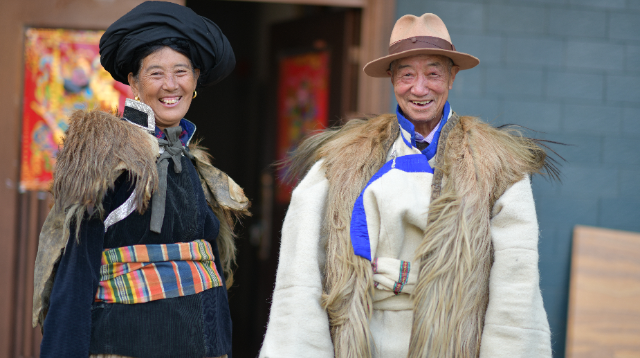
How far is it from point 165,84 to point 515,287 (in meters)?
1.30

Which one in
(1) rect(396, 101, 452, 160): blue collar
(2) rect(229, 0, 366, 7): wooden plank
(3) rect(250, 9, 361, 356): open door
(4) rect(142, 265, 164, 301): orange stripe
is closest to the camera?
(4) rect(142, 265, 164, 301): orange stripe

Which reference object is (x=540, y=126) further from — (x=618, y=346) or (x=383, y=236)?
(x=383, y=236)

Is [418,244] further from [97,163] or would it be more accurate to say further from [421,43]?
[97,163]

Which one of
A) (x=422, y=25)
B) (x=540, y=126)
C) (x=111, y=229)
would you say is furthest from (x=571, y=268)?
(x=111, y=229)

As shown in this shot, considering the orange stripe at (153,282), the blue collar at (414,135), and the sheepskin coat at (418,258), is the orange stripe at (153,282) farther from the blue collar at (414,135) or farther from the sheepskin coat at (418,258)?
the blue collar at (414,135)

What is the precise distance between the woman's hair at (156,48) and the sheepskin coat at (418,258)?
63 cm

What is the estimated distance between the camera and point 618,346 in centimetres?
326

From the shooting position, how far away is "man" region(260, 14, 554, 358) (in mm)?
1776

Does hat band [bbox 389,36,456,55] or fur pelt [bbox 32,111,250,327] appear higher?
hat band [bbox 389,36,456,55]

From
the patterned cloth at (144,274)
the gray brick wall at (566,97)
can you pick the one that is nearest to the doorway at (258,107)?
the gray brick wall at (566,97)

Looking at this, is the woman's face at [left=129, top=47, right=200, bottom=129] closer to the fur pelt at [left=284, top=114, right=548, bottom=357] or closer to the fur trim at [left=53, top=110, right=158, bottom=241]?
the fur trim at [left=53, top=110, right=158, bottom=241]

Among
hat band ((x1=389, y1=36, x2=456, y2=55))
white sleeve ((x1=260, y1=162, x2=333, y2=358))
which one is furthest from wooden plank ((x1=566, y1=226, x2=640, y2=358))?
white sleeve ((x1=260, y1=162, x2=333, y2=358))

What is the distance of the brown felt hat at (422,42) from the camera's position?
77.0 inches

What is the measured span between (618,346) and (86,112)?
308 cm
